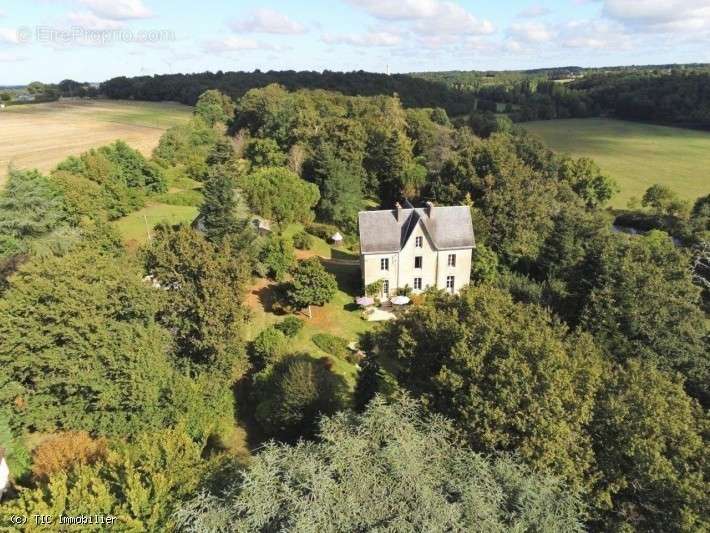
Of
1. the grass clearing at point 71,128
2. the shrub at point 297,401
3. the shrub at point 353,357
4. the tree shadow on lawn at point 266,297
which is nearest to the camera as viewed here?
the shrub at point 297,401

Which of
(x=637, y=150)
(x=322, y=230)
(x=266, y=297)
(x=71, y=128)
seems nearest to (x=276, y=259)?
(x=266, y=297)

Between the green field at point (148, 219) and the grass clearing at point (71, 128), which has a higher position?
the grass clearing at point (71, 128)

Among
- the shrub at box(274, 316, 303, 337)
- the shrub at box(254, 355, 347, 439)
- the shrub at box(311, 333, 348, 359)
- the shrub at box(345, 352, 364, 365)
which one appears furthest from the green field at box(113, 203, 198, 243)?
the shrub at box(254, 355, 347, 439)

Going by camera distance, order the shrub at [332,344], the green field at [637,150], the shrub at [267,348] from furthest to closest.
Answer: the green field at [637,150], the shrub at [332,344], the shrub at [267,348]

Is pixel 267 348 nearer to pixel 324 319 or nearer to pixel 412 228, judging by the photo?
pixel 324 319

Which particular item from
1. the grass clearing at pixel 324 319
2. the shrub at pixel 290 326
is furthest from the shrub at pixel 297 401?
the shrub at pixel 290 326

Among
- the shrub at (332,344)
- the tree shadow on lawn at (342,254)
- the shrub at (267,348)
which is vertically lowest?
the shrub at (332,344)

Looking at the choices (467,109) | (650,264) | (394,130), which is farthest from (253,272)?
(467,109)

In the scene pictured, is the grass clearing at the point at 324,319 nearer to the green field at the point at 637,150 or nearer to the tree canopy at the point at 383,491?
the tree canopy at the point at 383,491
